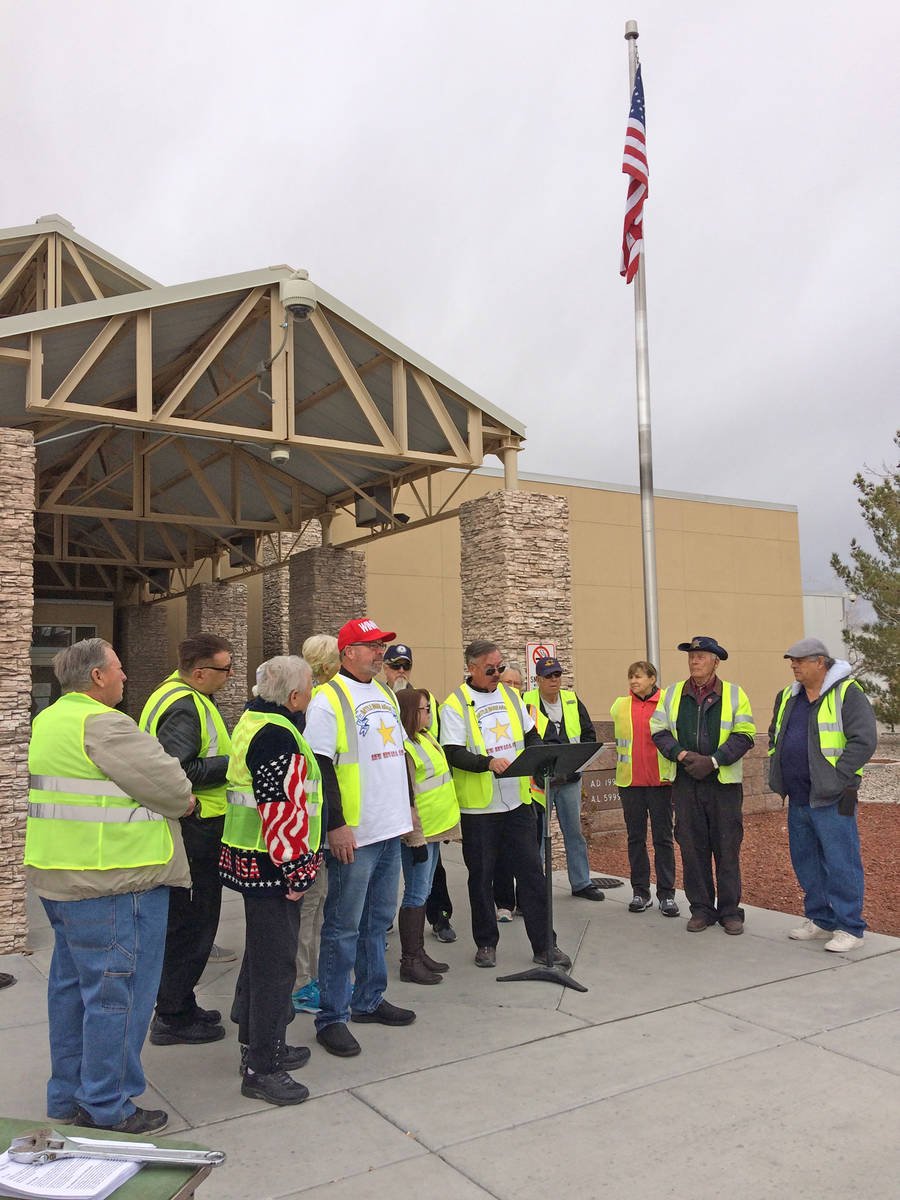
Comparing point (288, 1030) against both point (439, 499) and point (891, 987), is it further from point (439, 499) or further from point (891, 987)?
point (439, 499)

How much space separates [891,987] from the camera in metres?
5.16

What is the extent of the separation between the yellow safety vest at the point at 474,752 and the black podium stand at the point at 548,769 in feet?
0.60

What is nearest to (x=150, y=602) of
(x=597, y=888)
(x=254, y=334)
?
(x=254, y=334)

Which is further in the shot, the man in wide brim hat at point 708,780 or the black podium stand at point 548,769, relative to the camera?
the man in wide brim hat at point 708,780

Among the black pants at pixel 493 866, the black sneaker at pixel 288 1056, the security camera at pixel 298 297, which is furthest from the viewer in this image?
the security camera at pixel 298 297

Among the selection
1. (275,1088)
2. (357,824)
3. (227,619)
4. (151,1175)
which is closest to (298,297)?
(357,824)

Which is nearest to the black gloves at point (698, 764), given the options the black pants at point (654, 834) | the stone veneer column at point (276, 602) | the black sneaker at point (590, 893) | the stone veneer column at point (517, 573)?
the black pants at point (654, 834)

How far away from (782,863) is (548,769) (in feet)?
16.4

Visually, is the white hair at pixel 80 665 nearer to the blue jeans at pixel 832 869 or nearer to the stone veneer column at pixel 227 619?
the blue jeans at pixel 832 869

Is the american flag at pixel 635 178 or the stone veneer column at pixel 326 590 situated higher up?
the american flag at pixel 635 178

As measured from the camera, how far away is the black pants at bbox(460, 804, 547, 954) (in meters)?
5.63

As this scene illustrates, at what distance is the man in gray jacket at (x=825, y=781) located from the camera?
589 cm

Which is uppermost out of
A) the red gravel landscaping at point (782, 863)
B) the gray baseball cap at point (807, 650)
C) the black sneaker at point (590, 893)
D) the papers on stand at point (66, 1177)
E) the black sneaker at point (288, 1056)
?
the gray baseball cap at point (807, 650)

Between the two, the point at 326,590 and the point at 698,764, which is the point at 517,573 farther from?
the point at 326,590
